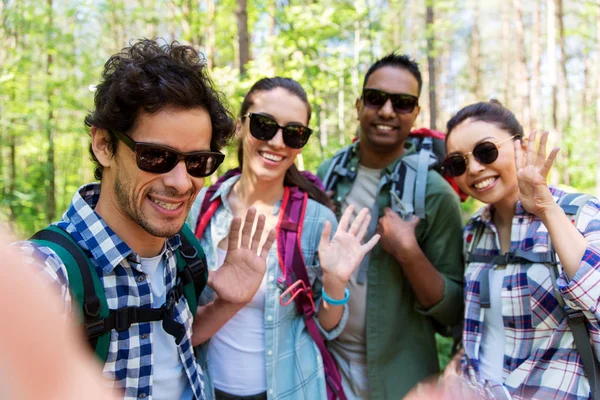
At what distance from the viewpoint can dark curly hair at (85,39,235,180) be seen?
1.74m

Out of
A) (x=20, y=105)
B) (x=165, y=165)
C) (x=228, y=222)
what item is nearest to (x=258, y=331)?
(x=228, y=222)

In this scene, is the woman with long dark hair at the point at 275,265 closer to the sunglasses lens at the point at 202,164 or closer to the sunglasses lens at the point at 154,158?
the sunglasses lens at the point at 202,164

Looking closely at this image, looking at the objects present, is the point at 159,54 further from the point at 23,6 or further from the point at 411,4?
the point at 411,4

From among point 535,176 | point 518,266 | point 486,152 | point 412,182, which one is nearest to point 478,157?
point 486,152

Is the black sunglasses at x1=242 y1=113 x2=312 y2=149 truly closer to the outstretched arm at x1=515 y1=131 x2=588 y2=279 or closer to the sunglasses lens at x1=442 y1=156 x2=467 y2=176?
the sunglasses lens at x1=442 y1=156 x2=467 y2=176

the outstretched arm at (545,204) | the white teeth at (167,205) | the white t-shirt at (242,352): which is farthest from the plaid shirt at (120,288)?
the outstretched arm at (545,204)

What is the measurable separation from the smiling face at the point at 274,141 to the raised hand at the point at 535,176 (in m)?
1.40

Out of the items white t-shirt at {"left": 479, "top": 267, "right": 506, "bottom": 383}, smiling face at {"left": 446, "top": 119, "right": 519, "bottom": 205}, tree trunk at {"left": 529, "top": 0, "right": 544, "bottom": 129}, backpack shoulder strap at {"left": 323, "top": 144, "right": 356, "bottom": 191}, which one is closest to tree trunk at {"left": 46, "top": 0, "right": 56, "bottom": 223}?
backpack shoulder strap at {"left": 323, "top": 144, "right": 356, "bottom": 191}

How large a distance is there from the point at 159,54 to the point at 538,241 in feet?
7.20

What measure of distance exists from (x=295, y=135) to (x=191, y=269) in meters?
1.18

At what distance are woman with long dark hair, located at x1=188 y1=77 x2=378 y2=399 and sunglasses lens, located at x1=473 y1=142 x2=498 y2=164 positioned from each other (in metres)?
0.80

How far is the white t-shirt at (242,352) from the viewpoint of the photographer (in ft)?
7.52

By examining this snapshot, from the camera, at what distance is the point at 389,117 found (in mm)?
3217

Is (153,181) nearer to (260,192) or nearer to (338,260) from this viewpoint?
(260,192)
